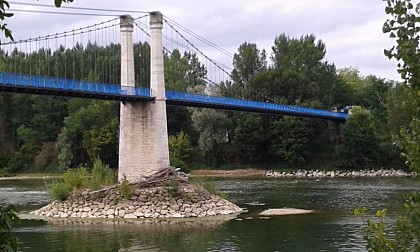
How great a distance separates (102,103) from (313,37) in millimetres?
26318

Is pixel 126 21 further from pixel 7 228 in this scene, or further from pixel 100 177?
pixel 7 228

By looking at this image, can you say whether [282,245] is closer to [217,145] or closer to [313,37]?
[217,145]

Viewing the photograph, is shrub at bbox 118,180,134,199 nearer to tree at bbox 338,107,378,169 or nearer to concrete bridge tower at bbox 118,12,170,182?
concrete bridge tower at bbox 118,12,170,182

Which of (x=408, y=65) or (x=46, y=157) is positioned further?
(x=46, y=157)

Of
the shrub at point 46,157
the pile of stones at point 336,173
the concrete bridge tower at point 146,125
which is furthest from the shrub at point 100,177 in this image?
the shrub at point 46,157

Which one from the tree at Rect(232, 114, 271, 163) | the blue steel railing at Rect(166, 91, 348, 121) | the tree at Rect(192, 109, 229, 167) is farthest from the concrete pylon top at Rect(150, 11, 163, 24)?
the tree at Rect(232, 114, 271, 163)

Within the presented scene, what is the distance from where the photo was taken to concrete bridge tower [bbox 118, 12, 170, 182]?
35.3 m

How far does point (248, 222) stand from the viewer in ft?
84.7

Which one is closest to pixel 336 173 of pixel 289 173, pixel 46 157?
pixel 289 173

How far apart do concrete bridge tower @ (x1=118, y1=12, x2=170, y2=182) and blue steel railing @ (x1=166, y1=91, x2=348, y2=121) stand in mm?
4430

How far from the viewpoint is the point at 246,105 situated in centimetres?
5159

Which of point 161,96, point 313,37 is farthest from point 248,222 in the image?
point 313,37

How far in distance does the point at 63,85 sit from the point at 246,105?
20020 millimetres

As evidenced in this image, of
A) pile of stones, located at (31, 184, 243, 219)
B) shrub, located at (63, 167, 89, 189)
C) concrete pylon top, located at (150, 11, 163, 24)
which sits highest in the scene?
concrete pylon top, located at (150, 11, 163, 24)
